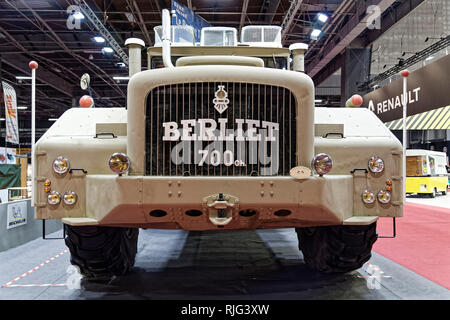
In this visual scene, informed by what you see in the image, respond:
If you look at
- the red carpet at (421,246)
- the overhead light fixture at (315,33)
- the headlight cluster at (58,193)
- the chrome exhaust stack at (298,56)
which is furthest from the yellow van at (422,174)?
the headlight cluster at (58,193)

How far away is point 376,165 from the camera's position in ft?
11.1

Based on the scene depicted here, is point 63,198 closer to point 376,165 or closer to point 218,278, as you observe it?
point 218,278

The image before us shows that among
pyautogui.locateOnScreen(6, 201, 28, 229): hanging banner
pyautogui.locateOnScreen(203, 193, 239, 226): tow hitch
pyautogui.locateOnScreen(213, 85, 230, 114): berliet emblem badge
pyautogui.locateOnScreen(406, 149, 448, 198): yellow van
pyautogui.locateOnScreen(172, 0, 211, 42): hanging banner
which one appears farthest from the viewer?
pyautogui.locateOnScreen(406, 149, 448, 198): yellow van

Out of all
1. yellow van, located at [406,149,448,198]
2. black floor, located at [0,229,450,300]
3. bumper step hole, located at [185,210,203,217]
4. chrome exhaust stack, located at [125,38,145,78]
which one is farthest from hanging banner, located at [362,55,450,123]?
bumper step hole, located at [185,210,203,217]

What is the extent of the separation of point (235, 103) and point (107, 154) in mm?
1168

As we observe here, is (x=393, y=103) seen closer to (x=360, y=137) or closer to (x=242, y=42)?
(x=242, y=42)

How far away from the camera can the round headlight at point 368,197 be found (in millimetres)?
3336

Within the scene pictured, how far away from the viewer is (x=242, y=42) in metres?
5.29

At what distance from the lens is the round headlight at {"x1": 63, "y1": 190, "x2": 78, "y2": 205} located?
3.24 m

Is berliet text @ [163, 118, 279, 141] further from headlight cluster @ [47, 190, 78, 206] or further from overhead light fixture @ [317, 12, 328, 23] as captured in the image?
overhead light fixture @ [317, 12, 328, 23]

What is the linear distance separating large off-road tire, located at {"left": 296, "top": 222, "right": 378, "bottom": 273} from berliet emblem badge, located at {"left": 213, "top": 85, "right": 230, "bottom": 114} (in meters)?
1.68

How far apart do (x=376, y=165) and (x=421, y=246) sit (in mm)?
3462

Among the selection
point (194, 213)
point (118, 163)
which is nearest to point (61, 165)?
point (118, 163)

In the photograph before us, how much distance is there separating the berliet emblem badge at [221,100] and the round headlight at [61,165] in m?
1.33
